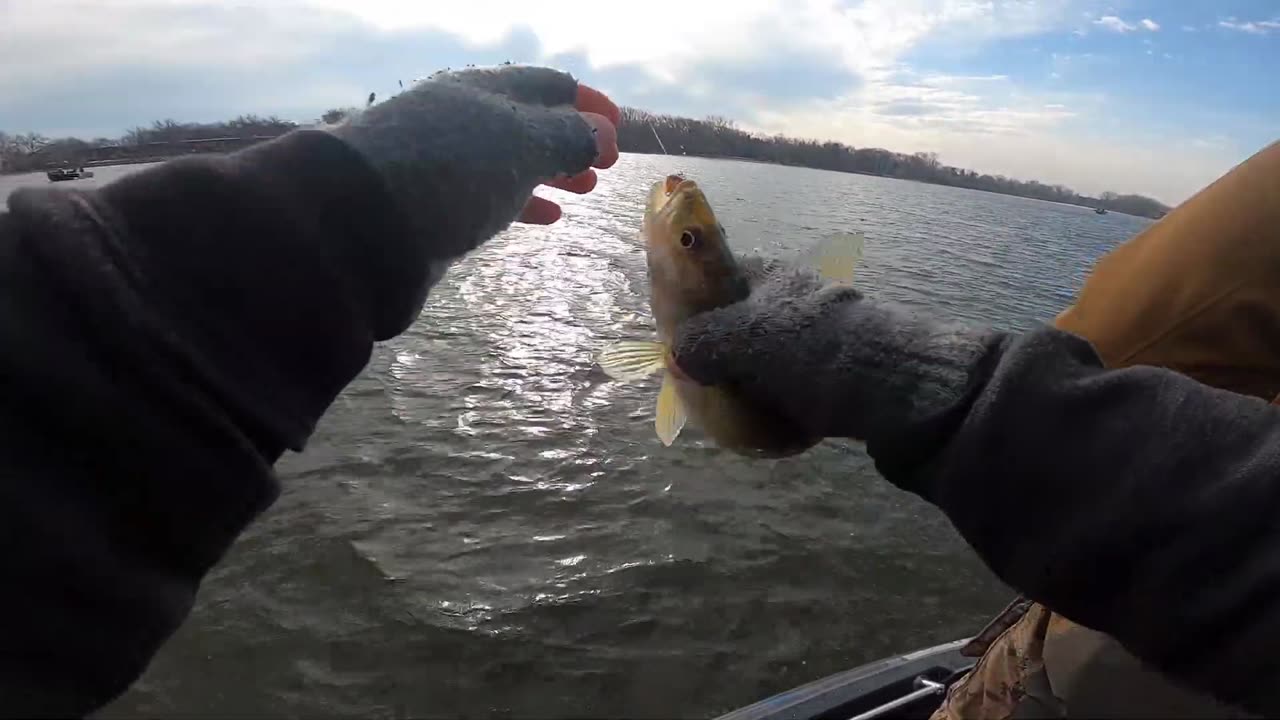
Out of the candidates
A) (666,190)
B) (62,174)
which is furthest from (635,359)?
(62,174)

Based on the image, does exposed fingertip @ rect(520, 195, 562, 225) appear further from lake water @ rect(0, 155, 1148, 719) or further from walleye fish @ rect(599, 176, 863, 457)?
lake water @ rect(0, 155, 1148, 719)

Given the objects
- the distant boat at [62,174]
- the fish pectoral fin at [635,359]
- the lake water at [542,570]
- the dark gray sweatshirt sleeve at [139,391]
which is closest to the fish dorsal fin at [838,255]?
the fish pectoral fin at [635,359]

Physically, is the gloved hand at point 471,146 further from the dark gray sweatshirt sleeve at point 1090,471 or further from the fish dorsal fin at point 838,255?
the dark gray sweatshirt sleeve at point 1090,471

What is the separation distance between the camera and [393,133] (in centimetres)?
232

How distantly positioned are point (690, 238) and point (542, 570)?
19.6 feet

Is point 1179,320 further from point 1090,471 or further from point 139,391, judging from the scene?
point 139,391

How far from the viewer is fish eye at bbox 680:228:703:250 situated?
2.67 meters

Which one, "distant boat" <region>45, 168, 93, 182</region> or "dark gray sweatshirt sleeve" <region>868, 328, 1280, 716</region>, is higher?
"distant boat" <region>45, 168, 93, 182</region>

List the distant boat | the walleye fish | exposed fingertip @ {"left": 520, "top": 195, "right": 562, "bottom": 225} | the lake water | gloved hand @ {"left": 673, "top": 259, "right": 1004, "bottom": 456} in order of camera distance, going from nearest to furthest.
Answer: gloved hand @ {"left": 673, "top": 259, "right": 1004, "bottom": 456}
the walleye fish
exposed fingertip @ {"left": 520, "top": 195, "right": 562, "bottom": 225}
the lake water
the distant boat

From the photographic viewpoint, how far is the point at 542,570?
7.78 metres

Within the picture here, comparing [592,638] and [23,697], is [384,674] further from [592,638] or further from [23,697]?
[23,697]

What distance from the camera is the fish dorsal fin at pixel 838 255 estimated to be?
113 inches

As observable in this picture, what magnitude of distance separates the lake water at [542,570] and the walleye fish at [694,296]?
2.18 m

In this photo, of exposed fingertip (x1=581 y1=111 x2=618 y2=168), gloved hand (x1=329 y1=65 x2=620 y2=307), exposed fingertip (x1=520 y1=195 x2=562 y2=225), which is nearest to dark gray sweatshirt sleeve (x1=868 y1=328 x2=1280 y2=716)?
gloved hand (x1=329 y1=65 x2=620 y2=307)
